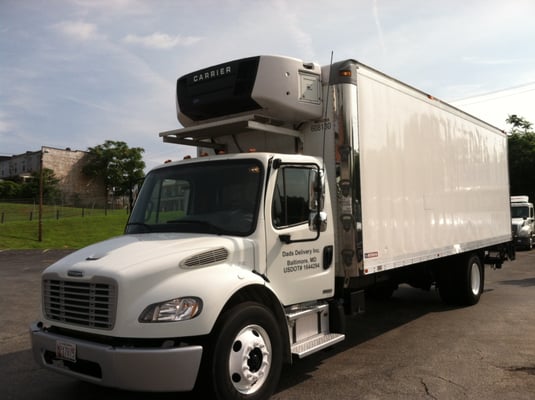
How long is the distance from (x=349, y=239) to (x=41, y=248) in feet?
86.9

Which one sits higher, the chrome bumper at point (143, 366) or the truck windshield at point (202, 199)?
the truck windshield at point (202, 199)

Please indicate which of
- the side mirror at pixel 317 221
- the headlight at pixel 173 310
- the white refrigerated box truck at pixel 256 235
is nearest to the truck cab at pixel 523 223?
the white refrigerated box truck at pixel 256 235

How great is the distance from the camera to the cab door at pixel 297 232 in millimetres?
5031

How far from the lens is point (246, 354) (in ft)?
14.3

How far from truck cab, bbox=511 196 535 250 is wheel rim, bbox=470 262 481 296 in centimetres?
1417

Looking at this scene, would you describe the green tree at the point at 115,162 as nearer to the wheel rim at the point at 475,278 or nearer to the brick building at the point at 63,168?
the brick building at the point at 63,168

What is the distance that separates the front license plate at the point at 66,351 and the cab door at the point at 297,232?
192cm

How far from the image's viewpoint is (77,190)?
104 metres

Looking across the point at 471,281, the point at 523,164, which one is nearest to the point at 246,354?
Result: the point at 471,281

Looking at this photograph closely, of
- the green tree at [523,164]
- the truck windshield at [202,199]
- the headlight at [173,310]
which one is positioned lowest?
the headlight at [173,310]

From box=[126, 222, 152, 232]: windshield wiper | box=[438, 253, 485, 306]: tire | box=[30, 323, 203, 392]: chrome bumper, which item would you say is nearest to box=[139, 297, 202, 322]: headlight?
box=[30, 323, 203, 392]: chrome bumper

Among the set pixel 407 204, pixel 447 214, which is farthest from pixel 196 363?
pixel 447 214

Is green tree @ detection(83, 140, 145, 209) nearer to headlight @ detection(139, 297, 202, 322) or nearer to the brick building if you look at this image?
the brick building

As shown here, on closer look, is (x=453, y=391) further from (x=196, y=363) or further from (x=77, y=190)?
(x=77, y=190)
